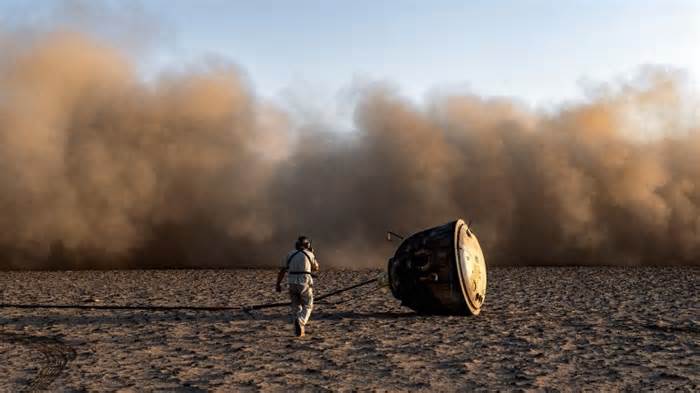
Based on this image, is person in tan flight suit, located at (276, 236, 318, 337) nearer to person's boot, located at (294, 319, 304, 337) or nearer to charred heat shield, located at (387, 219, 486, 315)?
person's boot, located at (294, 319, 304, 337)

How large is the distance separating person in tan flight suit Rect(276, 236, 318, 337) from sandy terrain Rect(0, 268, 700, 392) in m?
0.35

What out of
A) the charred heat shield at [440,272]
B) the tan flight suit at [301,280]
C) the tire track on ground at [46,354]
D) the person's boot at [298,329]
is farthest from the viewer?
the charred heat shield at [440,272]

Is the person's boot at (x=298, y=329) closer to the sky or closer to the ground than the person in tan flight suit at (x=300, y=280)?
closer to the ground

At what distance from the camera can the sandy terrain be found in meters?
7.52

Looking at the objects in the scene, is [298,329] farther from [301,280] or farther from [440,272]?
[440,272]

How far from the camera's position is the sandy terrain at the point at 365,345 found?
752cm

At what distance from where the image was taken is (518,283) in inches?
715

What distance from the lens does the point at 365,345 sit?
375 inches

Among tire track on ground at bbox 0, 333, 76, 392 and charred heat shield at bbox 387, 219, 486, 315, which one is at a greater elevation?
charred heat shield at bbox 387, 219, 486, 315

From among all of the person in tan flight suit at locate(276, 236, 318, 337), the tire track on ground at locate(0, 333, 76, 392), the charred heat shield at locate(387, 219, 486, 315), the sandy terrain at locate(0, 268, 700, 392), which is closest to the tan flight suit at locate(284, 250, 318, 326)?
the person in tan flight suit at locate(276, 236, 318, 337)

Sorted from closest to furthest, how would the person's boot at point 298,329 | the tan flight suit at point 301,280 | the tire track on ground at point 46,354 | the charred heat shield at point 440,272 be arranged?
the tire track on ground at point 46,354
the tan flight suit at point 301,280
the person's boot at point 298,329
the charred heat shield at point 440,272

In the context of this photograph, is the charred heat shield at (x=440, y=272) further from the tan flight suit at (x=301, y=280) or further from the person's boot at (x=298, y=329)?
the person's boot at (x=298, y=329)

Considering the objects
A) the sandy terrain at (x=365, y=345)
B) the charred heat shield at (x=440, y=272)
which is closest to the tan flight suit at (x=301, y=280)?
the sandy terrain at (x=365, y=345)

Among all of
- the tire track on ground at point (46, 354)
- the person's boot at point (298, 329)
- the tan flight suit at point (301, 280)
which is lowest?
the tire track on ground at point (46, 354)
